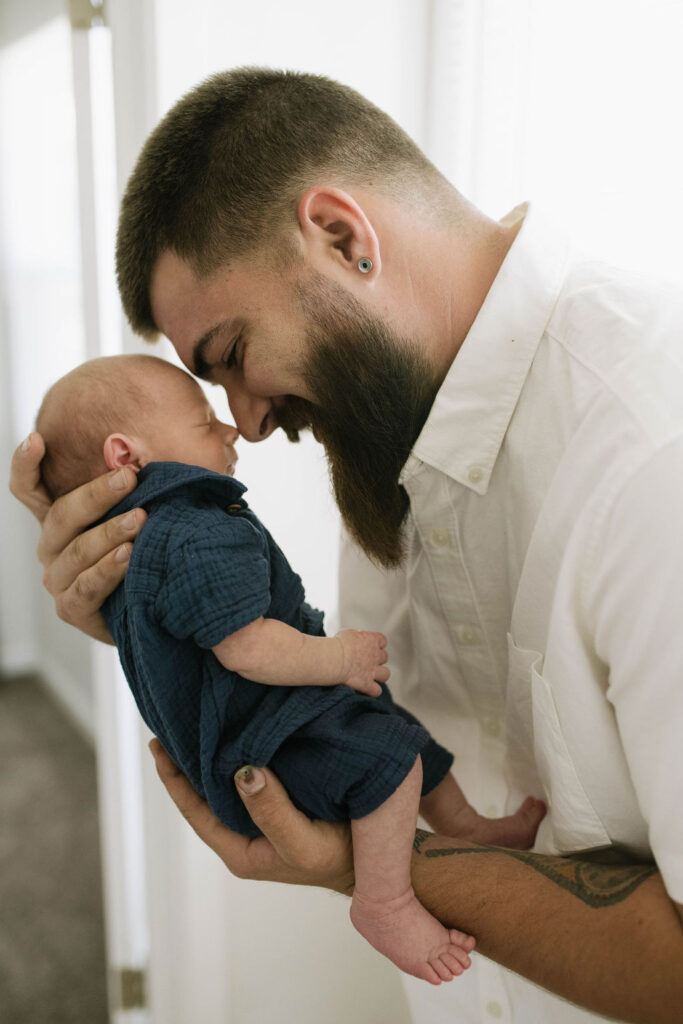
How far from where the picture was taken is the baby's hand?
103 cm

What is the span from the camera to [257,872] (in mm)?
1031

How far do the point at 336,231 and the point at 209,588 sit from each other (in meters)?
0.51

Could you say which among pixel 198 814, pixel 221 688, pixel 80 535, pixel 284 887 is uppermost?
pixel 80 535

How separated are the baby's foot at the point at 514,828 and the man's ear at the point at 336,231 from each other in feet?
2.71

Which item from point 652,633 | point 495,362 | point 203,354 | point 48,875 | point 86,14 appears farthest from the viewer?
point 48,875

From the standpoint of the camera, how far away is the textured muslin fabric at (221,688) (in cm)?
90

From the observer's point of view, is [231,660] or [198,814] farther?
[198,814]

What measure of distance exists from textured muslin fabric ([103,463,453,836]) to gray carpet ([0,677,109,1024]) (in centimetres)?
154

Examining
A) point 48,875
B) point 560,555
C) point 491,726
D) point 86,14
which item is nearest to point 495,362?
point 560,555

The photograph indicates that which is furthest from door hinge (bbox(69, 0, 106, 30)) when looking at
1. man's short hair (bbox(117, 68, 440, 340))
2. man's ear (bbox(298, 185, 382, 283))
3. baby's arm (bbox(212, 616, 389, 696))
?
baby's arm (bbox(212, 616, 389, 696))

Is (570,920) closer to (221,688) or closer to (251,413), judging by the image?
(221,688)

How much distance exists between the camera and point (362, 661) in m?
1.04

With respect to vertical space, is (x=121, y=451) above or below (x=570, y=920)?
above

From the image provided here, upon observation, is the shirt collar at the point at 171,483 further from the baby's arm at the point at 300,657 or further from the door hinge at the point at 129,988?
the door hinge at the point at 129,988
